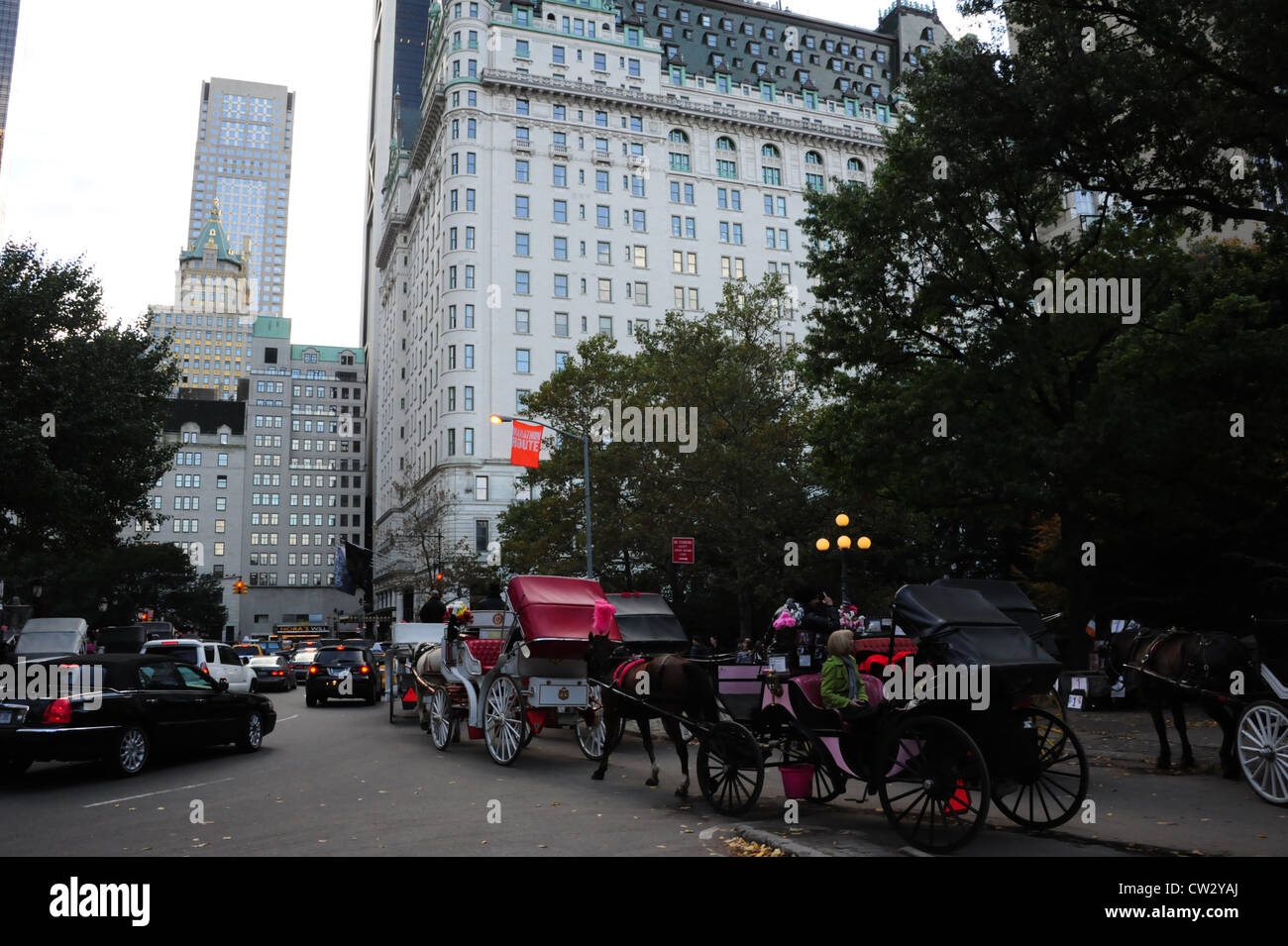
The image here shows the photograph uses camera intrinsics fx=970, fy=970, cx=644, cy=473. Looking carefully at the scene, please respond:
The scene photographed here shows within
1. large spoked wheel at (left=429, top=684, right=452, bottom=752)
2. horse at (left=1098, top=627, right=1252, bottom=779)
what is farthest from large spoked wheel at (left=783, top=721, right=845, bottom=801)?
large spoked wheel at (left=429, top=684, right=452, bottom=752)

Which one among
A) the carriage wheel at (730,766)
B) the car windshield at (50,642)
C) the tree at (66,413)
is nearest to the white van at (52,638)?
the car windshield at (50,642)

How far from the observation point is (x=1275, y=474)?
69.2 ft

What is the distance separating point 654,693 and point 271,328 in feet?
617

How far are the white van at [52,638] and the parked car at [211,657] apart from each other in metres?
6.58

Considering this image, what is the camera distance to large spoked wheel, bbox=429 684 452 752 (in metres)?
16.2

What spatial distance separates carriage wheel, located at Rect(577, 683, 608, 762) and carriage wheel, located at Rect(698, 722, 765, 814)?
11.7 ft

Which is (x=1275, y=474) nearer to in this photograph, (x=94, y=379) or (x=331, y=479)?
(x=94, y=379)

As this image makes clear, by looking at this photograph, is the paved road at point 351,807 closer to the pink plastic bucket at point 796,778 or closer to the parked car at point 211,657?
the pink plastic bucket at point 796,778

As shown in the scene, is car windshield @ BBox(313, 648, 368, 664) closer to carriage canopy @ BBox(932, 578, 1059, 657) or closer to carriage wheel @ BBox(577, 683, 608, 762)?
carriage wheel @ BBox(577, 683, 608, 762)

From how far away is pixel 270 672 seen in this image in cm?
3862

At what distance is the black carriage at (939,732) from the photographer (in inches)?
303

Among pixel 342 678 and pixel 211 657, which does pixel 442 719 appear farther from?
pixel 211 657
